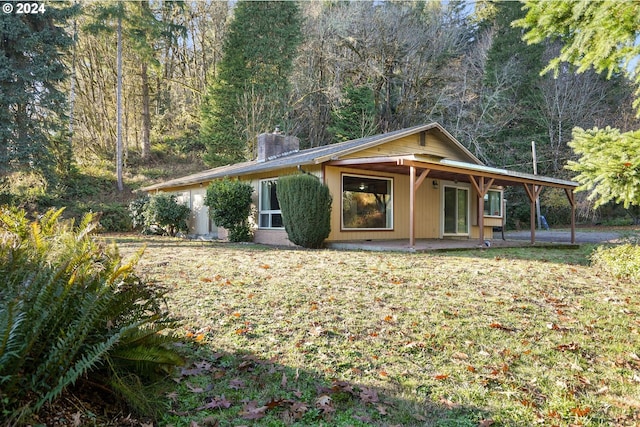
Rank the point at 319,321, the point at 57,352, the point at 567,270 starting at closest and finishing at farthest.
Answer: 1. the point at 57,352
2. the point at 319,321
3. the point at 567,270

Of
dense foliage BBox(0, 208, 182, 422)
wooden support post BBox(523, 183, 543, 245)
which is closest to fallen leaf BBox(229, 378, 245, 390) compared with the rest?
dense foliage BBox(0, 208, 182, 422)

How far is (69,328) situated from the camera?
2170 mm

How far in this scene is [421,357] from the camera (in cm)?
330

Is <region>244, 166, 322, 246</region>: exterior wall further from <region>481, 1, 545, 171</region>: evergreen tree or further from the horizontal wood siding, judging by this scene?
<region>481, 1, 545, 171</region>: evergreen tree

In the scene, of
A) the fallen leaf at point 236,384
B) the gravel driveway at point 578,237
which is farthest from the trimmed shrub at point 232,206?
the gravel driveway at point 578,237

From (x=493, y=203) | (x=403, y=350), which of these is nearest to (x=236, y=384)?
(x=403, y=350)

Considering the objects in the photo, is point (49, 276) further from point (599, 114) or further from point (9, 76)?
point (599, 114)

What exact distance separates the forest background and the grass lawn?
1692 cm

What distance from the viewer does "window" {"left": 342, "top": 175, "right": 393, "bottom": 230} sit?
11.4 metres

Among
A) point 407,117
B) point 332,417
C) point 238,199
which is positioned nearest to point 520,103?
point 407,117

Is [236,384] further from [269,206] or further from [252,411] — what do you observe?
[269,206]

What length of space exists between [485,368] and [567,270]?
468cm

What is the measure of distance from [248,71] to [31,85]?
10.3m

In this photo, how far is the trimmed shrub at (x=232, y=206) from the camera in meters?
12.2
